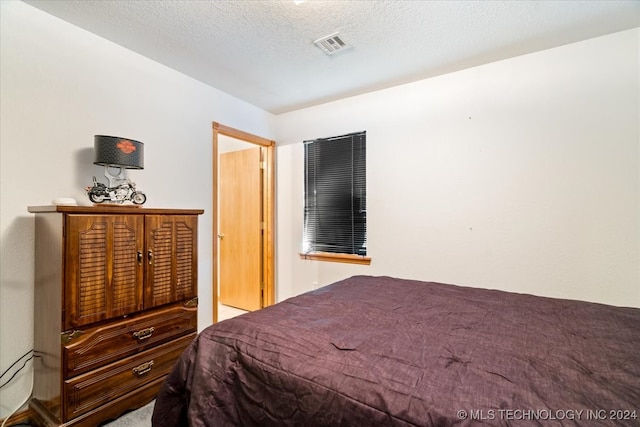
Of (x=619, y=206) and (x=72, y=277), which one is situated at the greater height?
(x=619, y=206)

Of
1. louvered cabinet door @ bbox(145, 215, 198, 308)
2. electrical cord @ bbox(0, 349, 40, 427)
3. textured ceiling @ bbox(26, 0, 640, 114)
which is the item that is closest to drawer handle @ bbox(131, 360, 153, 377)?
louvered cabinet door @ bbox(145, 215, 198, 308)

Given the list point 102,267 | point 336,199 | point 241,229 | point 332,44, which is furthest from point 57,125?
point 336,199

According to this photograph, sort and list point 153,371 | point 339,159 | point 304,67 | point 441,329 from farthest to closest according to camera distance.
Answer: point 339,159
point 304,67
point 153,371
point 441,329

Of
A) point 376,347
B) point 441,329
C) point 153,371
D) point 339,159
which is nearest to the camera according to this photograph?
point 376,347

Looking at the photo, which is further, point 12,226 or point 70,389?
point 12,226

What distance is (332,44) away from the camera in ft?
7.39

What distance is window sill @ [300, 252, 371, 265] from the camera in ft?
10.5

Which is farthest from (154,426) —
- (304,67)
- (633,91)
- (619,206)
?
(633,91)

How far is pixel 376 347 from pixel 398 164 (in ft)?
7.38

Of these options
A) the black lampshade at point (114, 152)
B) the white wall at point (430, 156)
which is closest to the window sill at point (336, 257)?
the white wall at point (430, 156)

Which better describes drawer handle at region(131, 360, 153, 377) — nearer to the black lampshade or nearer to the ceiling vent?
the black lampshade

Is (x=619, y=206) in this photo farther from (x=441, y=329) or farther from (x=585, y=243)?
(x=441, y=329)

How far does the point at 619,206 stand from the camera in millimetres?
2109

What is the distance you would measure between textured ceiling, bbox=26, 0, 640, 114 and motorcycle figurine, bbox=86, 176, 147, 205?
1100 millimetres
